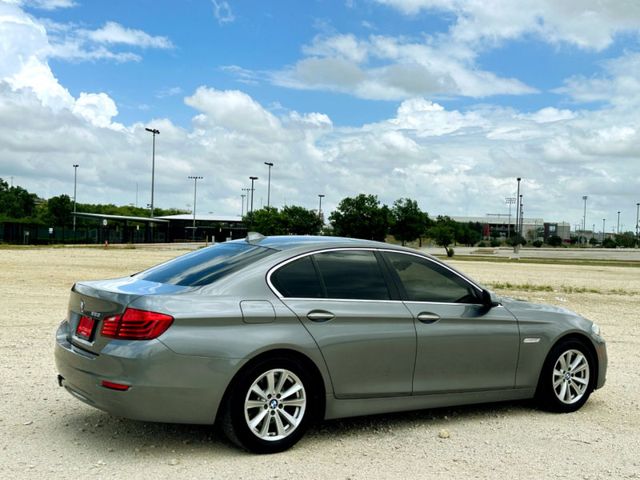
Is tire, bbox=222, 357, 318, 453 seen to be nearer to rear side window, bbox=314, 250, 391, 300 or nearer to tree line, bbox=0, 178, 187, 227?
rear side window, bbox=314, 250, 391, 300

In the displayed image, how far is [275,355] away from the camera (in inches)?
199

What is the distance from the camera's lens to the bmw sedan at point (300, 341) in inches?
189

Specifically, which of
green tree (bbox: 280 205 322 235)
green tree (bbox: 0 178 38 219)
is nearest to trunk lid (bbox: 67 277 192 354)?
green tree (bbox: 280 205 322 235)

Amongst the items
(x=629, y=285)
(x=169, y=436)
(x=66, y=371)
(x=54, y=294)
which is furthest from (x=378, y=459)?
(x=629, y=285)

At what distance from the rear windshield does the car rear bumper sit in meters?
0.68

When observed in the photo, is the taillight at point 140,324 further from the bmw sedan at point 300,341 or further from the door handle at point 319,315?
the door handle at point 319,315

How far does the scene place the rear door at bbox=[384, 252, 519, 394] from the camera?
5781 mm

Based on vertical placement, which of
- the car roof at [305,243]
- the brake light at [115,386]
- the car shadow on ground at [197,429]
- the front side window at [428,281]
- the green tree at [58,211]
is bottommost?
the car shadow on ground at [197,429]

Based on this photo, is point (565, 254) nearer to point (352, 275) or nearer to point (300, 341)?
point (352, 275)

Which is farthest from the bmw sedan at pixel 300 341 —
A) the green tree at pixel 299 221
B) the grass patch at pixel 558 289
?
the green tree at pixel 299 221

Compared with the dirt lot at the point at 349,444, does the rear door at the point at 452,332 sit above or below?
above

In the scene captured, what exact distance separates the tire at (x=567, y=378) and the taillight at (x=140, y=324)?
355cm

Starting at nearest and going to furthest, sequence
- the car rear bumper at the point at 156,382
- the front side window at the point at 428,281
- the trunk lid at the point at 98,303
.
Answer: the car rear bumper at the point at 156,382 → the trunk lid at the point at 98,303 → the front side window at the point at 428,281

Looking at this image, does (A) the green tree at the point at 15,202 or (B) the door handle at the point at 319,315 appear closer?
(B) the door handle at the point at 319,315
